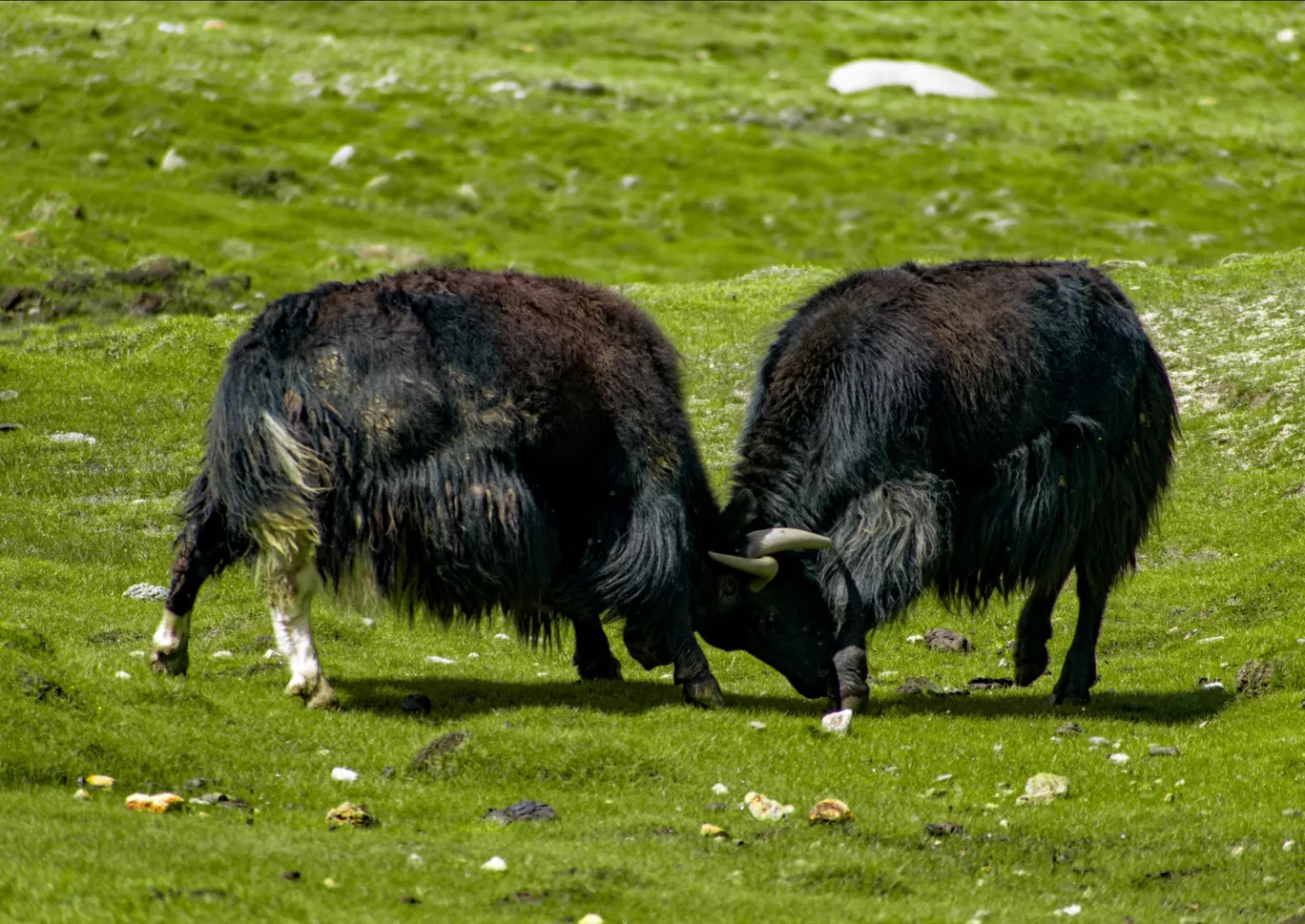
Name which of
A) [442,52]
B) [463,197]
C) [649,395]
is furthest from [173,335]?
[442,52]

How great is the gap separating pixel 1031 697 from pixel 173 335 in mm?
16053

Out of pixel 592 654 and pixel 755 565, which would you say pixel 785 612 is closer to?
pixel 755 565

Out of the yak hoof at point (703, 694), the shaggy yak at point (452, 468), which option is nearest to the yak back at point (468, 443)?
the shaggy yak at point (452, 468)

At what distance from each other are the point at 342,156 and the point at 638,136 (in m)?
12.5

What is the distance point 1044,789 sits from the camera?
32.7 feet

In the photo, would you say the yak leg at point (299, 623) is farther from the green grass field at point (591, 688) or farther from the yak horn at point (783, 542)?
the yak horn at point (783, 542)

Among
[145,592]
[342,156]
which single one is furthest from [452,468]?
[342,156]

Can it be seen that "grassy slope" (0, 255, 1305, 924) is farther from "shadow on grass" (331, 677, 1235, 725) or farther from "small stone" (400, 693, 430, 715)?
"small stone" (400, 693, 430, 715)

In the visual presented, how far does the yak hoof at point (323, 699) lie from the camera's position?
10.9 m

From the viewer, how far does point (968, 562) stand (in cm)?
1268

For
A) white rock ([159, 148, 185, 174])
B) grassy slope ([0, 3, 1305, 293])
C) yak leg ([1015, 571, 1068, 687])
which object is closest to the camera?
yak leg ([1015, 571, 1068, 687])

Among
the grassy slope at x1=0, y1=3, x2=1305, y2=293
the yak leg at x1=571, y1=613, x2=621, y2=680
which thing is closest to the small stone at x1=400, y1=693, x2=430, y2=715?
the yak leg at x1=571, y1=613, x2=621, y2=680

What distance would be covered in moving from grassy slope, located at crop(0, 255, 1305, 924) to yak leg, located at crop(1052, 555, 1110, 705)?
0.77 ft

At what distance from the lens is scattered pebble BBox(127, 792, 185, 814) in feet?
27.7
